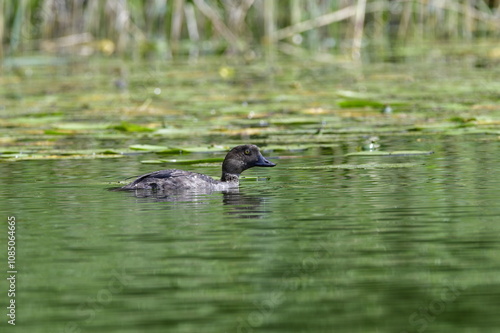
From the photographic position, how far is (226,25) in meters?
20.0

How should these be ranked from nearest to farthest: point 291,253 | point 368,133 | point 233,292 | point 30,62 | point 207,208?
1. point 233,292
2. point 291,253
3. point 207,208
4. point 368,133
5. point 30,62

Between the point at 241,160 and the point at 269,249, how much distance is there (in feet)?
9.08

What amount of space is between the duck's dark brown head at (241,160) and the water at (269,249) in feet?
0.55

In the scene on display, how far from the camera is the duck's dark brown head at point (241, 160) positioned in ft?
25.1

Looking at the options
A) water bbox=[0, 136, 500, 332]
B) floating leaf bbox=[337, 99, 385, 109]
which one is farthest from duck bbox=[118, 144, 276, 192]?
floating leaf bbox=[337, 99, 385, 109]

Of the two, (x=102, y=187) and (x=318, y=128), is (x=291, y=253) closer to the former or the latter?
(x=102, y=187)

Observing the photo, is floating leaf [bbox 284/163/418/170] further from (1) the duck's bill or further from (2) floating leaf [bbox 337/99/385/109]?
(2) floating leaf [bbox 337/99/385/109]

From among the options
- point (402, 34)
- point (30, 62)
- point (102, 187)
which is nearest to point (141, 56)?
point (30, 62)

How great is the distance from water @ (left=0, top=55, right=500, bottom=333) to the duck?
0.15 m

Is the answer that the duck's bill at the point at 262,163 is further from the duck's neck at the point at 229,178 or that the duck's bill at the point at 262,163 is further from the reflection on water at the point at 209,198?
the reflection on water at the point at 209,198

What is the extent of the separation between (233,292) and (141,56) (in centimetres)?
1711

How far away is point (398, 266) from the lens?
14.9 ft

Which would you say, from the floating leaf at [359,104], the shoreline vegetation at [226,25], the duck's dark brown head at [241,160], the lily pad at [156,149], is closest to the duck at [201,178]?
the duck's dark brown head at [241,160]

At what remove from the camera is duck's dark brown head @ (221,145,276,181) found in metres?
7.64
